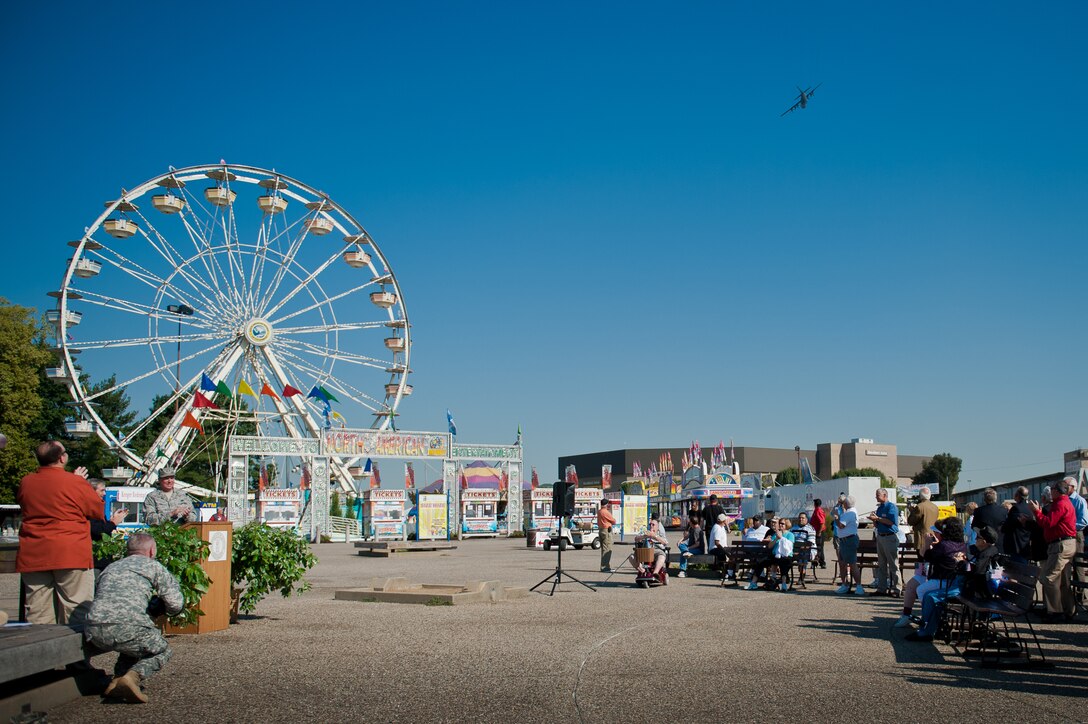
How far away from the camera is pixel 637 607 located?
13500 millimetres

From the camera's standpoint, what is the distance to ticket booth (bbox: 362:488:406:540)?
42.8m

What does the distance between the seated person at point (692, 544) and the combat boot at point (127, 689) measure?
13852mm

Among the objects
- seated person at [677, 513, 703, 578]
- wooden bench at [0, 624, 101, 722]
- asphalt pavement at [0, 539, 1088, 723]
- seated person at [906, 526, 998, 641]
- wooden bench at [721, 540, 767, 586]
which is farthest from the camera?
seated person at [677, 513, 703, 578]

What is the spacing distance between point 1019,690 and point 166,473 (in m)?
9.21

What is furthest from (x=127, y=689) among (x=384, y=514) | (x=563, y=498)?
(x=384, y=514)

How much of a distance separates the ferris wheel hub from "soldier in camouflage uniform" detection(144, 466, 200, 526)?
31508 mm

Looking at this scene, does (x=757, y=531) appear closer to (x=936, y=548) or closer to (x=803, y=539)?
(x=803, y=539)

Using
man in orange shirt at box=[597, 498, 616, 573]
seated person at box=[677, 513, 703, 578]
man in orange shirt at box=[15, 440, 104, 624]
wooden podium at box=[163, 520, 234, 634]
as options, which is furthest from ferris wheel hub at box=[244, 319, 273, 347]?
man in orange shirt at box=[15, 440, 104, 624]

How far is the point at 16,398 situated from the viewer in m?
44.9

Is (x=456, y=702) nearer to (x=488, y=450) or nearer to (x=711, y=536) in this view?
(x=711, y=536)

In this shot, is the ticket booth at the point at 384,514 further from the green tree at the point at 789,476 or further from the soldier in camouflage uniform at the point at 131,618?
the green tree at the point at 789,476

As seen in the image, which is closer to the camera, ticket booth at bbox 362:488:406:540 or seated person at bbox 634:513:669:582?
seated person at bbox 634:513:669:582

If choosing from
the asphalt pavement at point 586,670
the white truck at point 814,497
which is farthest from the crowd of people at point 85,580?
the white truck at point 814,497

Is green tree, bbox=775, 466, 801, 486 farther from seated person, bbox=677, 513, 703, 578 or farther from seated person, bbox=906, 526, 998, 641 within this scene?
seated person, bbox=906, 526, 998, 641
